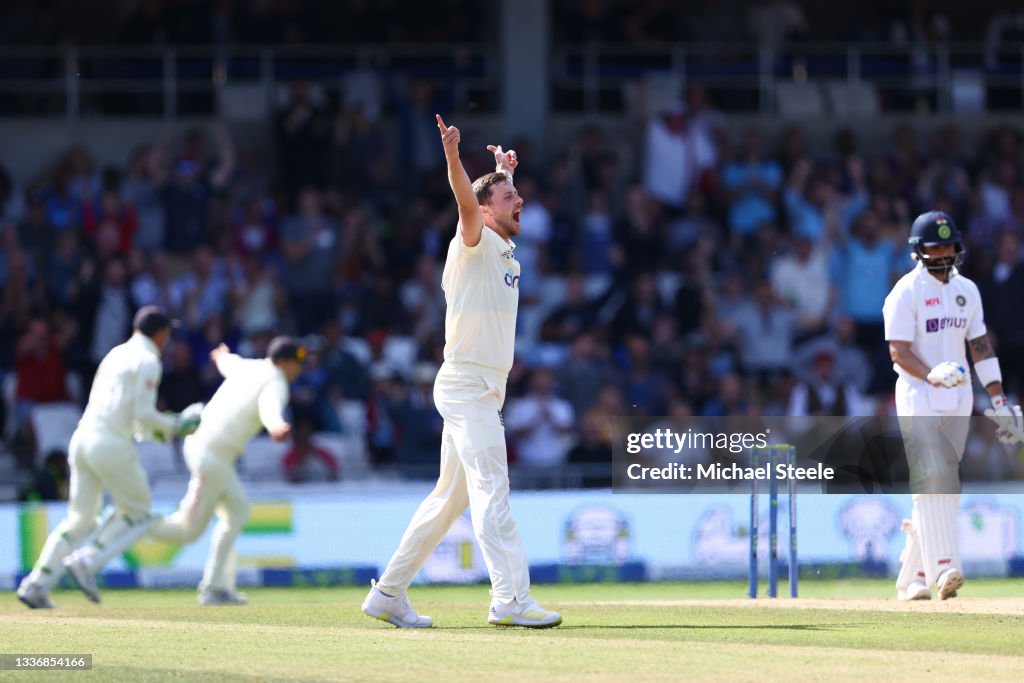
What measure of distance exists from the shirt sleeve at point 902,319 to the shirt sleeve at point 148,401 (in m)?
5.61

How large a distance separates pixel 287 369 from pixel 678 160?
905 centimetres

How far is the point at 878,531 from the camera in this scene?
17.5 meters

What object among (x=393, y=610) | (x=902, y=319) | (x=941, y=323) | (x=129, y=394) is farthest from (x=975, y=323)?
(x=129, y=394)

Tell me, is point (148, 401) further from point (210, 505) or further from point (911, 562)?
point (911, 562)

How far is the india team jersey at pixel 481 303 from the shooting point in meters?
10.2

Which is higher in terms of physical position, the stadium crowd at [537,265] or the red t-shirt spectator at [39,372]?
the stadium crowd at [537,265]

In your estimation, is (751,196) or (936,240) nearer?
(936,240)

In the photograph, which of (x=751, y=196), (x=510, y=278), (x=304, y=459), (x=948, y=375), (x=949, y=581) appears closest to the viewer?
(x=510, y=278)

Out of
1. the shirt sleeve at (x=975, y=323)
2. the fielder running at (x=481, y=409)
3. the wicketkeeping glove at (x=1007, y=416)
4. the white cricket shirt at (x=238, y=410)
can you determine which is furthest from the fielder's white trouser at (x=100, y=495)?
the wicketkeeping glove at (x=1007, y=416)

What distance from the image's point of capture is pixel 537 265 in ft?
70.8

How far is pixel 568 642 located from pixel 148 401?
5850 millimetres

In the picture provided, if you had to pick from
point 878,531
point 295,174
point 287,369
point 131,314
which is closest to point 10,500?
point 131,314

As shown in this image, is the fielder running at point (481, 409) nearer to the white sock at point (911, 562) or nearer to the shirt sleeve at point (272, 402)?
the white sock at point (911, 562)
